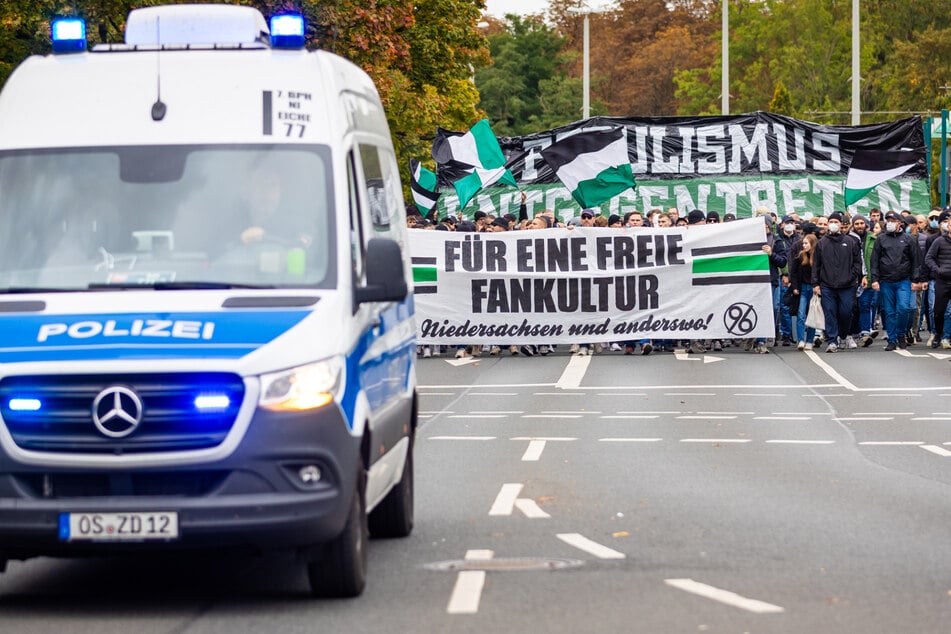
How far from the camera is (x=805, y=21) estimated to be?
360ft

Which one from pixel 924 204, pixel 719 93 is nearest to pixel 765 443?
pixel 924 204

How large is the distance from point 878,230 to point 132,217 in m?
23.8

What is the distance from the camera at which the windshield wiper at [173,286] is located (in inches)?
333

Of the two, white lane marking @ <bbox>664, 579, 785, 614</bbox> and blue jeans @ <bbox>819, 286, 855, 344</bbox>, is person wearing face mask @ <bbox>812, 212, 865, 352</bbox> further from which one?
white lane marking @ <bbox>664, 579, 785, 614</bbox>

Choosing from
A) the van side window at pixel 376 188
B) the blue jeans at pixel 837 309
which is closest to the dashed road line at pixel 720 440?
the van side window at pixel 376 188

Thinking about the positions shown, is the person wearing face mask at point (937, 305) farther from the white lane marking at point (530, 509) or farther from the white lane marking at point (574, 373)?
the white lane marking at point (530, 509)

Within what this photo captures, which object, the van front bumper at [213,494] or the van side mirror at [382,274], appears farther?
the van side mirror at [382,274]

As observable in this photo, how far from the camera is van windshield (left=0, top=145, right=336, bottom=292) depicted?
340 inches

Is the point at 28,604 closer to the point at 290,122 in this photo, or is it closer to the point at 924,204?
the point at 290,122

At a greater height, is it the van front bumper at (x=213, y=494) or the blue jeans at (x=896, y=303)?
the van front bumper at (x=213, y=494)

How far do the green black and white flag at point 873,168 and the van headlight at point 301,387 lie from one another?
26.9m

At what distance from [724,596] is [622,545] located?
1712 millimetres

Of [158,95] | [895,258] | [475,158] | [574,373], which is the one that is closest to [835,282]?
[895,258]

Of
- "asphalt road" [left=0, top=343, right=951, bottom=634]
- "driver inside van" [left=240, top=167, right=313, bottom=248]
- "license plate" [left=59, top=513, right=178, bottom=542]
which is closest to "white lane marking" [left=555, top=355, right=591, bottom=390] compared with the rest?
"asphalt road" [left=0, top=343, right=951, bottom=634]
